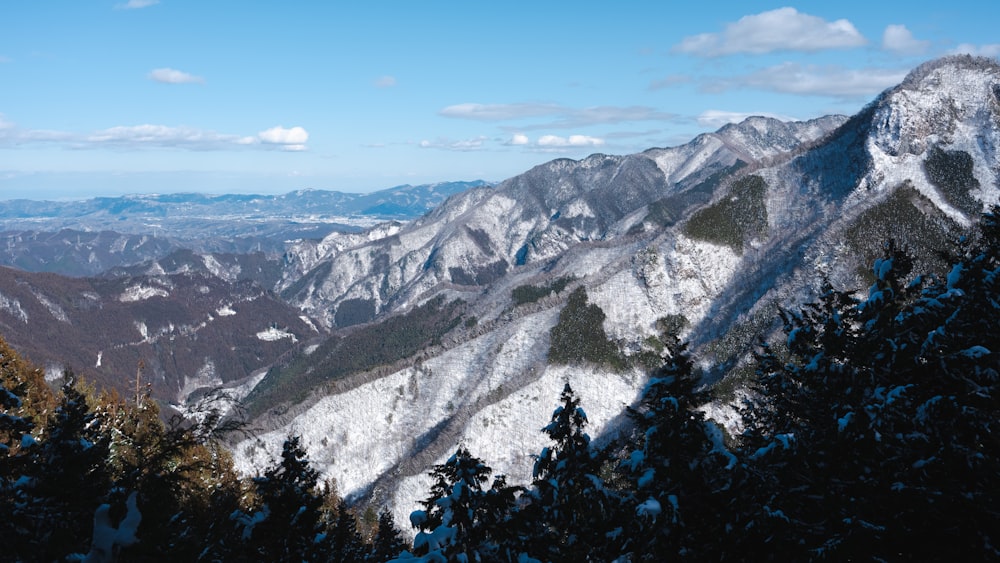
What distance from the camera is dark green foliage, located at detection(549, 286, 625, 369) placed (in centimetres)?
15675

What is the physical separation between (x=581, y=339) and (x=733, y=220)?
241 ft

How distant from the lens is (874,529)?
45.7 ft

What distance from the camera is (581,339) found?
16125 cm

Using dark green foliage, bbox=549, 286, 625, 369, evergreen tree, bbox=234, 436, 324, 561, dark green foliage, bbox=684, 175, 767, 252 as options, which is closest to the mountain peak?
dark green foliage, bbox=684, 175, 767, 252

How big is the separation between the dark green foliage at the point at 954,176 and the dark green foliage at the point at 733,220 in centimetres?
4686

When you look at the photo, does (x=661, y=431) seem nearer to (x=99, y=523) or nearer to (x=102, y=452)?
(x=99, y=523)

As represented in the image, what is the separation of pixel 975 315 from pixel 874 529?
6.30 meters

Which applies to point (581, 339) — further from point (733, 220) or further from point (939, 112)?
point (939, 112)

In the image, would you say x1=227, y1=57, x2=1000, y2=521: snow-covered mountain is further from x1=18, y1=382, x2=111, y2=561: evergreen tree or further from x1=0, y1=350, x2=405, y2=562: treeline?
x1=18, y1=382, x2=111, y2=561: evergreen tree

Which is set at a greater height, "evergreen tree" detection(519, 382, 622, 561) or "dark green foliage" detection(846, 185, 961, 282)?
"dark green foliage" detection(846, 185, 961, 282)

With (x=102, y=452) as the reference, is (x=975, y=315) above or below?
above

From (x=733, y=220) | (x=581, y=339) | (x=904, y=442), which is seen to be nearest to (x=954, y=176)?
(x=733, y=220)

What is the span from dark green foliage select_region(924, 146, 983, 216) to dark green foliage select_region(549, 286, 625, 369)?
103955mm

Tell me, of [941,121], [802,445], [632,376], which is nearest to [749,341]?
[632,376]
